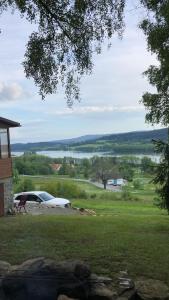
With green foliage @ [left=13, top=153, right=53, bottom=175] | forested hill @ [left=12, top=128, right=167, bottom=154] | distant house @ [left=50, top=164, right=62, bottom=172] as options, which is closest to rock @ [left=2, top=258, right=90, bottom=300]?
forested hill @ [left=12, top=128, right=167, bottom=154]

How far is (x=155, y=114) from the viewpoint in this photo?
19750 mm

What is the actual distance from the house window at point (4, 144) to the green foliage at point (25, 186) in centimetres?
2374

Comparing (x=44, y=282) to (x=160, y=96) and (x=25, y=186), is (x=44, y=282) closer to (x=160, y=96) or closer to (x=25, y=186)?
(x=160, y=96)

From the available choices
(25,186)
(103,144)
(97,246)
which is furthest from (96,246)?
(25,186)

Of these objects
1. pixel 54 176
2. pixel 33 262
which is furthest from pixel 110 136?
pixel 33 262

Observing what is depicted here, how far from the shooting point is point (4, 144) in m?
33.0

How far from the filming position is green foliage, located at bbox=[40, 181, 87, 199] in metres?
55.8

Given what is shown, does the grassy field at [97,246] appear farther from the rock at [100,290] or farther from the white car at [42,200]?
the white car at [42,200]

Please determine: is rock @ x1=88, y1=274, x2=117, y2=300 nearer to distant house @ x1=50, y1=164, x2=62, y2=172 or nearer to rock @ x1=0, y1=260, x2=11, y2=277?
rock @ x1=0, y1=260, x2=11, y2=277

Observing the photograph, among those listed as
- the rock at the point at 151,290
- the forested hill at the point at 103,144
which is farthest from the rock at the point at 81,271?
the forested hill at the point at 103,144

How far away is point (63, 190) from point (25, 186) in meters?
4.15

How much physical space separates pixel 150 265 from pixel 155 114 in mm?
9468

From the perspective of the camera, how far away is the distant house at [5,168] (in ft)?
105

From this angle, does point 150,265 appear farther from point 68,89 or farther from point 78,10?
point 78,10
